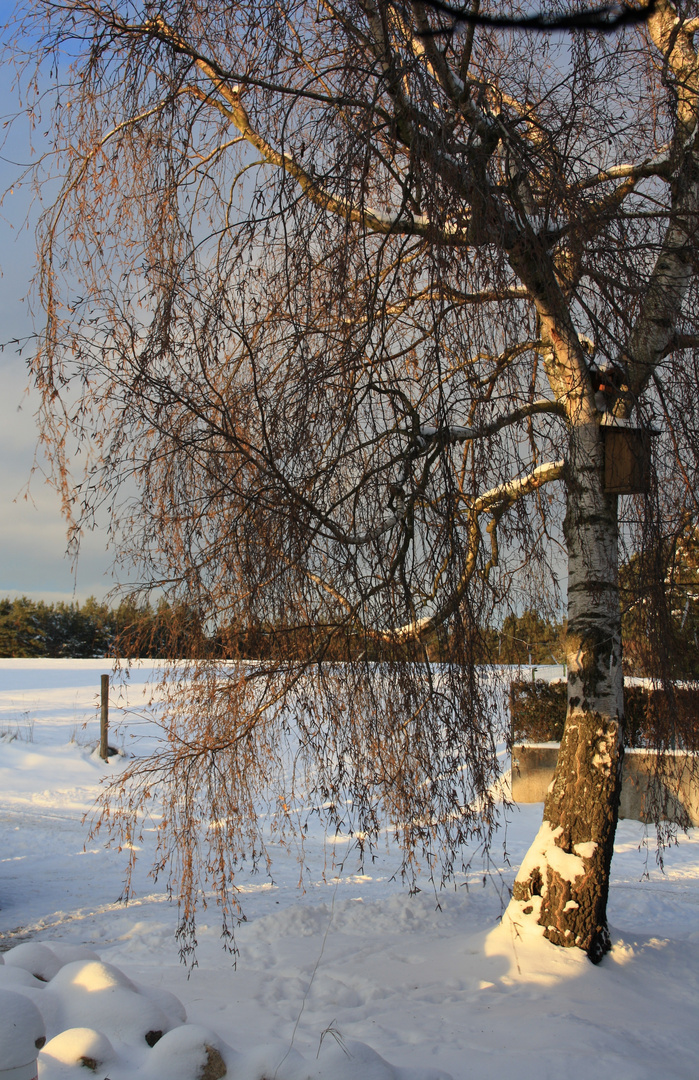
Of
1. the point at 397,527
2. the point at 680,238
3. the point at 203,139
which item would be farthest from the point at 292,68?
the point at 680,238

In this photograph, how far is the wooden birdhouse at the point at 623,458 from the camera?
4.05m

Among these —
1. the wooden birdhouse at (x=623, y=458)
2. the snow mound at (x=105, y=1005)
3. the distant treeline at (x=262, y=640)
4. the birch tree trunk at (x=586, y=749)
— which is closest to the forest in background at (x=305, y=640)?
the distant treeline at (x=262, y=640)

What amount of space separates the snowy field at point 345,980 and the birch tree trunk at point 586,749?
215 millimetres

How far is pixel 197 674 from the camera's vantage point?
3881mm

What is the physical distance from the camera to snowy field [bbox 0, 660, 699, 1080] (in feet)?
8.65

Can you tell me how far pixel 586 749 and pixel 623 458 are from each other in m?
1.65

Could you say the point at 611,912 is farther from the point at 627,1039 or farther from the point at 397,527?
the point at 397,527

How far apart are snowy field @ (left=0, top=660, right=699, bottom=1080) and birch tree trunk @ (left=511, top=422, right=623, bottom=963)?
215 millimetres

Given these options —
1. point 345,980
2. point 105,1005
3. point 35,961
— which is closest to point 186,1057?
point 105,1005

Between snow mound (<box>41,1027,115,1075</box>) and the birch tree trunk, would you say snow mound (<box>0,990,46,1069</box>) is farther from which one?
the birch tree trunk

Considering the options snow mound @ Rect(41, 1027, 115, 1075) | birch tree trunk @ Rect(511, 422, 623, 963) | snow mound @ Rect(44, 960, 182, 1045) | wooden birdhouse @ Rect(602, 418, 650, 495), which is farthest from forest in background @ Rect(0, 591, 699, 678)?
snow mound @ Rect(41, 1027, 115, 1075)

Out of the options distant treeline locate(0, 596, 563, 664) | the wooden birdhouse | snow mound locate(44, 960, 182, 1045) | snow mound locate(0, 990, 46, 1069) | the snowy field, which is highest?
the wooden birdhouse

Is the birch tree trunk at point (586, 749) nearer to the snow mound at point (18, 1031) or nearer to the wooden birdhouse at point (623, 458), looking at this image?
the wooden birdhouse at point (623, 458)

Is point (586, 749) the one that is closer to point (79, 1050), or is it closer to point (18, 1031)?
point (79, 1050)
